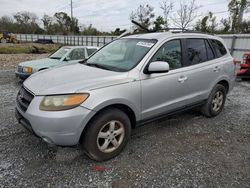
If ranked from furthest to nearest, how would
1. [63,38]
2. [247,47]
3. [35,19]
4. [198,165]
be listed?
[35,19]
[63,38]
[247,47]
[198,165]

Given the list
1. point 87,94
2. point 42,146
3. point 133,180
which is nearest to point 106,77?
point 87,94

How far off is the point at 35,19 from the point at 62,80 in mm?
69631

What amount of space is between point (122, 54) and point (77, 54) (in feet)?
14.6

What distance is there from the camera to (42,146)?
2930 millimetres

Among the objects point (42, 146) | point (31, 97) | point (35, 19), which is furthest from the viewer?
point (35, 19)

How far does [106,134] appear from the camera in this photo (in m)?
2.55

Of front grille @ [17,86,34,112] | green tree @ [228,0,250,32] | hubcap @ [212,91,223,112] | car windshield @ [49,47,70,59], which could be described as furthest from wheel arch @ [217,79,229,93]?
green tree @ [228,0,250,32]

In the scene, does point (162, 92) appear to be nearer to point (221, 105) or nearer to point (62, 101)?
point (62, 101)

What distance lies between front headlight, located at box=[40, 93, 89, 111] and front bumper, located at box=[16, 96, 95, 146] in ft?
0.16

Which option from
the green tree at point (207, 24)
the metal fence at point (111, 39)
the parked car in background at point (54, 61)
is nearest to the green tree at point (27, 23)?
the metal fence at point (111, 39)

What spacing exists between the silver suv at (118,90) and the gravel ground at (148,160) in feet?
1.00

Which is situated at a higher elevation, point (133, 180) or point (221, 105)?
point (221, 105)

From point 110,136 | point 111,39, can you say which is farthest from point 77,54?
point 111,39

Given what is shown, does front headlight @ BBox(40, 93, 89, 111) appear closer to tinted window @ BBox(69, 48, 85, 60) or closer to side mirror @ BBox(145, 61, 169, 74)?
side mirror @ BBox(145, 61, 169, 74)
